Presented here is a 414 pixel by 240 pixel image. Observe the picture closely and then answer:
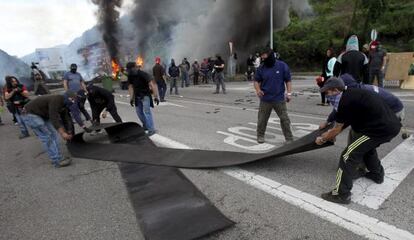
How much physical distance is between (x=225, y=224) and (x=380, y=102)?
6.55ft

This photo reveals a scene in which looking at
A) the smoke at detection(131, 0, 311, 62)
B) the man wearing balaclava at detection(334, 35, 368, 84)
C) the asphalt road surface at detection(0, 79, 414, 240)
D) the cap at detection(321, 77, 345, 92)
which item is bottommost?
the asphalt road surface at detection(0, 79, 414, 240)

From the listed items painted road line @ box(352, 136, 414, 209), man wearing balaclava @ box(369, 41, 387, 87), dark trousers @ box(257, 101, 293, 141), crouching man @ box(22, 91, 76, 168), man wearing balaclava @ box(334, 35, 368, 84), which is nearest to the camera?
painted road line @ box(352, 136, 414, 209)

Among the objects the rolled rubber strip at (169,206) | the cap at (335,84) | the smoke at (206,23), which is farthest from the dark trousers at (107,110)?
the smoke at (206,23)

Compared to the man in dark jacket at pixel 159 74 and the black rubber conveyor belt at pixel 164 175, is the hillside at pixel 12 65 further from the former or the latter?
the black rubber conveyor belt at pixel 164 175

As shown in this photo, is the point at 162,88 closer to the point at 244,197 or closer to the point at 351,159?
the point at 244,197

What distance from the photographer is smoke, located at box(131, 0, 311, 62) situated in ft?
93.6

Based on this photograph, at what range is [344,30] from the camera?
28.1m

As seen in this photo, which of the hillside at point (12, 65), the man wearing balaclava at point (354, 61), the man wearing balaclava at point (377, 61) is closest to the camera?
the man wearing balaclava at point (354, 61)

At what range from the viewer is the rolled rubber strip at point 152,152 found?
4400 mm

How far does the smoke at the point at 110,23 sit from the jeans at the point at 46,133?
2974 cm

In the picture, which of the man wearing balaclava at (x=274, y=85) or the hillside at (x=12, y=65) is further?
the hillside at (x=12, y=65)

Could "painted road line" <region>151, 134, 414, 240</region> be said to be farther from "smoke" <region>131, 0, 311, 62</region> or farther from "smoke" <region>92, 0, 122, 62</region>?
"smoke" <region>92, 0, 122, 62</region>

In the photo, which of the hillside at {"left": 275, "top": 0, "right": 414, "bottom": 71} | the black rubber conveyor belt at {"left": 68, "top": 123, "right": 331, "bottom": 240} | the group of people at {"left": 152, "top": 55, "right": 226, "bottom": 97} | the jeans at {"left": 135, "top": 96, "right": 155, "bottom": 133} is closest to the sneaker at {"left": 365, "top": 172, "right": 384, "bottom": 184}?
the black rubber conveyor belt at {"left": 68, "top": 123, "right": 331, "bottom": 240}

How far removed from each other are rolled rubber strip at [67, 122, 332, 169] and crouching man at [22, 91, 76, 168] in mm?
446
